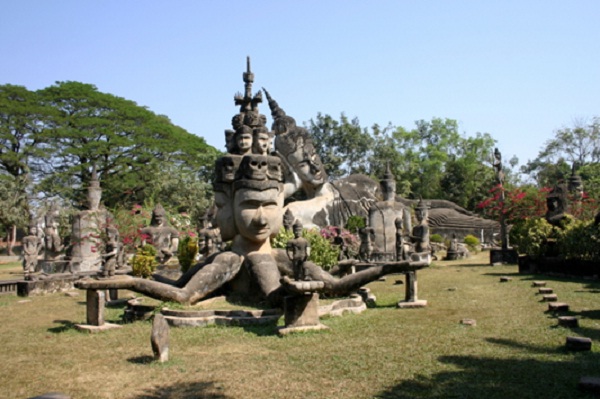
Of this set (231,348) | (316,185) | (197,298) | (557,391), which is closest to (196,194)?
(316,185)

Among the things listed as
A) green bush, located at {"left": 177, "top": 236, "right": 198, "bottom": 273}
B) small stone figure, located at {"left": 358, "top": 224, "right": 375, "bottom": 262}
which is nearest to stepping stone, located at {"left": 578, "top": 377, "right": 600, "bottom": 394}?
green bush, located at {"left": 177, "top": 236, "right": 198, "bottom": 273}

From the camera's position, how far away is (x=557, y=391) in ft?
15.7

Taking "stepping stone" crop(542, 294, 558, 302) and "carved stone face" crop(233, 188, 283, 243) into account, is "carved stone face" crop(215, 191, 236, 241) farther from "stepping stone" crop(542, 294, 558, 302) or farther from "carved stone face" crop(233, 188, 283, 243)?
"stepping stone" crop(542, 294, 558, 302)

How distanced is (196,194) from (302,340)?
26.1m

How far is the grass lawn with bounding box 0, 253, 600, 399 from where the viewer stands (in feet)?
16.7

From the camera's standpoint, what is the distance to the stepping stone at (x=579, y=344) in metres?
6.06

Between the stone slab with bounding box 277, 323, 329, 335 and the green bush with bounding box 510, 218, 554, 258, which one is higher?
the green bush with bounding box 510, 218, 554, 258

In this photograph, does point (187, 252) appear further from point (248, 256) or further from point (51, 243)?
point (51, 243)

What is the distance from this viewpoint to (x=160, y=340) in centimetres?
619

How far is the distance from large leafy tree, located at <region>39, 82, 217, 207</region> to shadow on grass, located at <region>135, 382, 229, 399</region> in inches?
1184

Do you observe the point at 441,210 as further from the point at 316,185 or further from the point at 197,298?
the point at 197,298

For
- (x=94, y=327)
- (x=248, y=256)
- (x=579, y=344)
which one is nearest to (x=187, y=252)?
(x=248, y=256)

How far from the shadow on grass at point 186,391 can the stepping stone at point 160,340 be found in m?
0.92

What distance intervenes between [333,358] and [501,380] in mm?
1857
